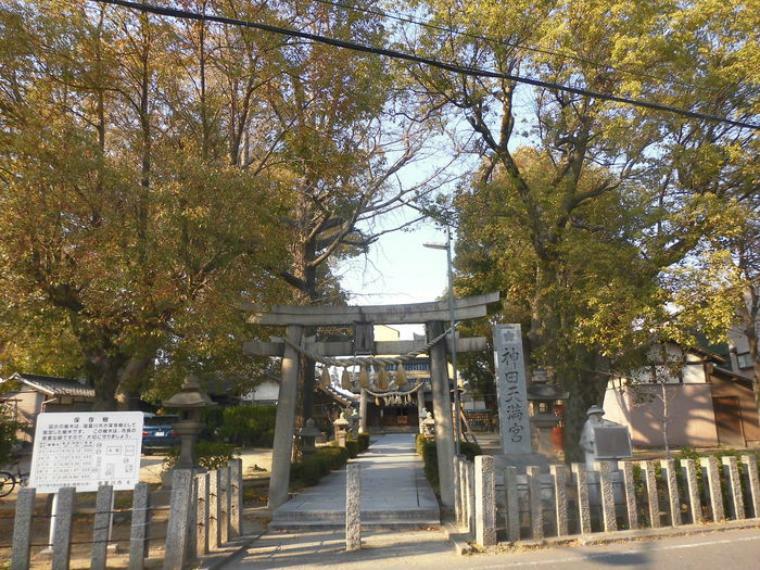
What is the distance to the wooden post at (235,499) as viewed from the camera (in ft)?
28.2

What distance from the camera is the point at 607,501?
7.89 metres

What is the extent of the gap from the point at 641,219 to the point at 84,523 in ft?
45.1

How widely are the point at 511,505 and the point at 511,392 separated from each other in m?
3.74

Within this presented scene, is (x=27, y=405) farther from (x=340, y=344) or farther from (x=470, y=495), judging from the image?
(x=470, y=495)

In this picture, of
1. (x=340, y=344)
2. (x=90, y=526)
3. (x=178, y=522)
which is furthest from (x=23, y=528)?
(x=340, y=344)

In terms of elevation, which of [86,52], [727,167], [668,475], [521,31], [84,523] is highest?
[521,31]

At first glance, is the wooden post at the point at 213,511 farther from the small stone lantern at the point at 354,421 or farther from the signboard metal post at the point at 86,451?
the small stone lantern at the point at 354,421

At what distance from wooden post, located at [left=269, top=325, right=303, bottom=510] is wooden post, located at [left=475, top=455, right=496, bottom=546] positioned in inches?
193

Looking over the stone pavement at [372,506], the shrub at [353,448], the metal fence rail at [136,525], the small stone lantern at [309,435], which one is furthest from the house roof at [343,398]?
the metal fence rail at [136,525]

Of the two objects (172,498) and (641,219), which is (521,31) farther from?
(172,498)

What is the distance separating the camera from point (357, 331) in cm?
1153

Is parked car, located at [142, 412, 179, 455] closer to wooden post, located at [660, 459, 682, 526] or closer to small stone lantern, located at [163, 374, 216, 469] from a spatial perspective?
small stone lantern, located at [163, 374, 216, 469]

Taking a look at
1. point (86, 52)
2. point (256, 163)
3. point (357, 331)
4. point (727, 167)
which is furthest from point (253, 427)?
point (727, 167)

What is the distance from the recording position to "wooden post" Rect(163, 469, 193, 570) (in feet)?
21.8
